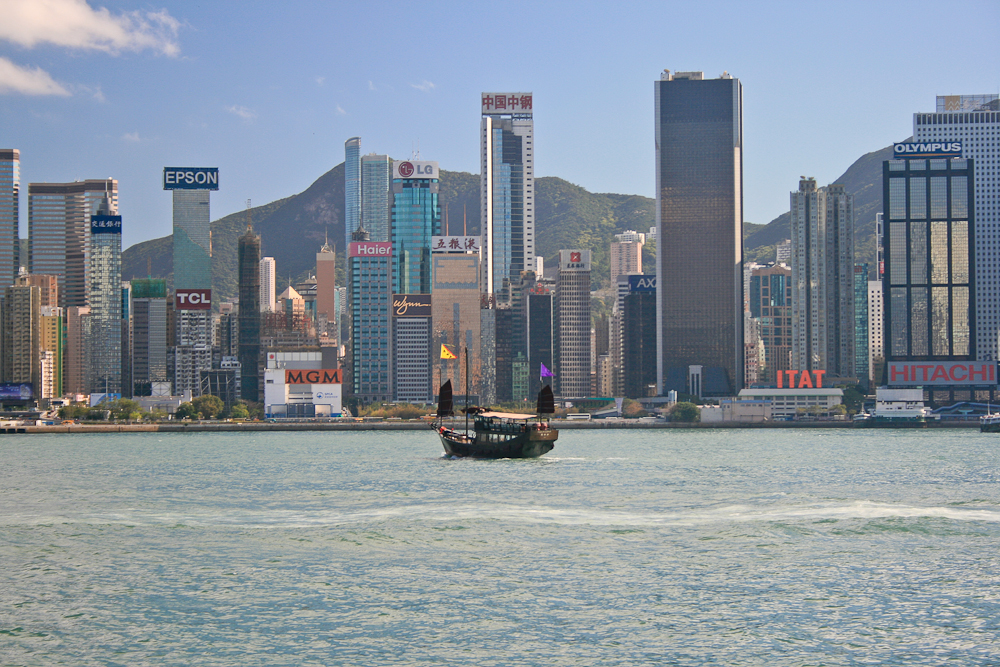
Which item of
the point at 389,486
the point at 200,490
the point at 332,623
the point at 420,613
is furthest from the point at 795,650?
the point at 200,490

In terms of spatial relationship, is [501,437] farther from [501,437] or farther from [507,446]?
[507,446]

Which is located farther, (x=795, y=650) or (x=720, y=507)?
(x=720, y=507)

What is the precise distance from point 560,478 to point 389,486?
1298 centimetres

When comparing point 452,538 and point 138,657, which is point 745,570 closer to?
point 452,538

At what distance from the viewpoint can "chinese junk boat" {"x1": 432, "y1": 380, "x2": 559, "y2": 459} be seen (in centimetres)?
10294

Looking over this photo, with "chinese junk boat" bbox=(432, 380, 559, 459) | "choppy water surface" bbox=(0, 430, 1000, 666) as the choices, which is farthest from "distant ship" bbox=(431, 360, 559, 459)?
"choppy water surface" bbox=(0, 430, 1000, 666)

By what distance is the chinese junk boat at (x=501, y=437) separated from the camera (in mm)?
102938

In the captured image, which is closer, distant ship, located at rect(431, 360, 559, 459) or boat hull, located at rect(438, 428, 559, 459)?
boat hull, located at rect(438, 428, 559, 459)

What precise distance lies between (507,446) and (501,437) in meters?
3.82

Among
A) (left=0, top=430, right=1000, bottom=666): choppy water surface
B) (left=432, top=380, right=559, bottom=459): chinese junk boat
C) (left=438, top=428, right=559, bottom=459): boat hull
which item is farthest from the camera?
A: (left=432, top=380, right=559, bottom=459): chinese junk boat

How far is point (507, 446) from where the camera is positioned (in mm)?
103062

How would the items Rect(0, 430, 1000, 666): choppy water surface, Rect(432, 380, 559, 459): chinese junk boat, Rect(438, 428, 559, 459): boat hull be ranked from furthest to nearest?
1. Rect(432, 380, 559, 459): chinese junk boat
2. Rect(438, 428, 559, 459): boat hull
3. Rect(0, 430, 1000, 666): choppy water surface

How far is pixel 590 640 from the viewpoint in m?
31.3

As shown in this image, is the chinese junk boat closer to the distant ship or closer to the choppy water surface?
the distant ship
